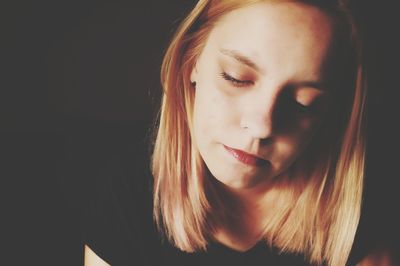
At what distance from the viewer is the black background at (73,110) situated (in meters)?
1.07

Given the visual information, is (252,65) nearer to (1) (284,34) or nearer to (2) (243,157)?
(1) (284,34)

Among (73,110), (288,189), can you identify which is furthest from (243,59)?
(73,110)

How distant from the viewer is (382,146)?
1128 mm

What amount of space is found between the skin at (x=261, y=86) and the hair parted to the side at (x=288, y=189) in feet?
0.27

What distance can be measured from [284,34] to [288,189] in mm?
480

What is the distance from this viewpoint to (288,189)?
3.36 ft

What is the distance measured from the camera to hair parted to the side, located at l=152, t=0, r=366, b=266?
91 cm

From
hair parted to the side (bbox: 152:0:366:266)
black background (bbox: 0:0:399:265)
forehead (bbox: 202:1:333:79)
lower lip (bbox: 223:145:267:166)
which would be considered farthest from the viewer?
black background (bbox: 0:0:399:265)

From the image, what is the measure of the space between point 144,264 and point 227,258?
0.22 meters

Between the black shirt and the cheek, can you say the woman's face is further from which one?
the black shirt

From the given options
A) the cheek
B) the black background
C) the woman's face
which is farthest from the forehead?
the black background

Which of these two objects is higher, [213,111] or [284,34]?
[284,34]

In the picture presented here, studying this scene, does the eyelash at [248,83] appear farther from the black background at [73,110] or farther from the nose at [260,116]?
the black background at [73,110]

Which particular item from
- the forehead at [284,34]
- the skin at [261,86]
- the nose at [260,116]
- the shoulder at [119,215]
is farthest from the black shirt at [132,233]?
the forehead at [284,34]
